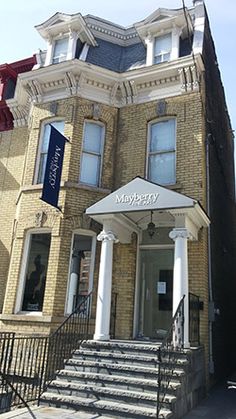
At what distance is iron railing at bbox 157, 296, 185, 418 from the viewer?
5801 mm

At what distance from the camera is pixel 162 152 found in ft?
33.9

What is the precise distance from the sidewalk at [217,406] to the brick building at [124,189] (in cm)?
60

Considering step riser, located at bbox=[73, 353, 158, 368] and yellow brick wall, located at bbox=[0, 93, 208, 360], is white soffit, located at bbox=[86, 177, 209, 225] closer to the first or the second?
yellow brick wall, located at bbox=[0, 93, 208, 360]

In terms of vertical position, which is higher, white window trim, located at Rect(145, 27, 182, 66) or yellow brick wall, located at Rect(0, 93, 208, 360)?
white window trim, located at Rect(145, 27, 182, 66)

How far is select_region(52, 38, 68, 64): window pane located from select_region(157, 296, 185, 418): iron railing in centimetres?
831

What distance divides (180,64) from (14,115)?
615 centimetres

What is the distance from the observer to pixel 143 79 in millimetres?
10844

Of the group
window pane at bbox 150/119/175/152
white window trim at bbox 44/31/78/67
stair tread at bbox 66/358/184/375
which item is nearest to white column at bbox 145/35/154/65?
window pane at bbox 150/119/175/152

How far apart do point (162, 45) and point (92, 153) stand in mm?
3920

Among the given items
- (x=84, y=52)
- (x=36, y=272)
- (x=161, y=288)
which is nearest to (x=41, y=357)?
(x=36, y=272)

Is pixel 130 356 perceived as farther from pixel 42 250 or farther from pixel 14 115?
pixel 14 115

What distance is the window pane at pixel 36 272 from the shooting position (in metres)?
9.59

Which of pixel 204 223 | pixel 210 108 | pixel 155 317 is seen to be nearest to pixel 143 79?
pixel 210 108

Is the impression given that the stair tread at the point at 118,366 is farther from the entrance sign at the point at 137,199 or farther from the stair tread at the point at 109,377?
the entrance sign at the point at 137,199
